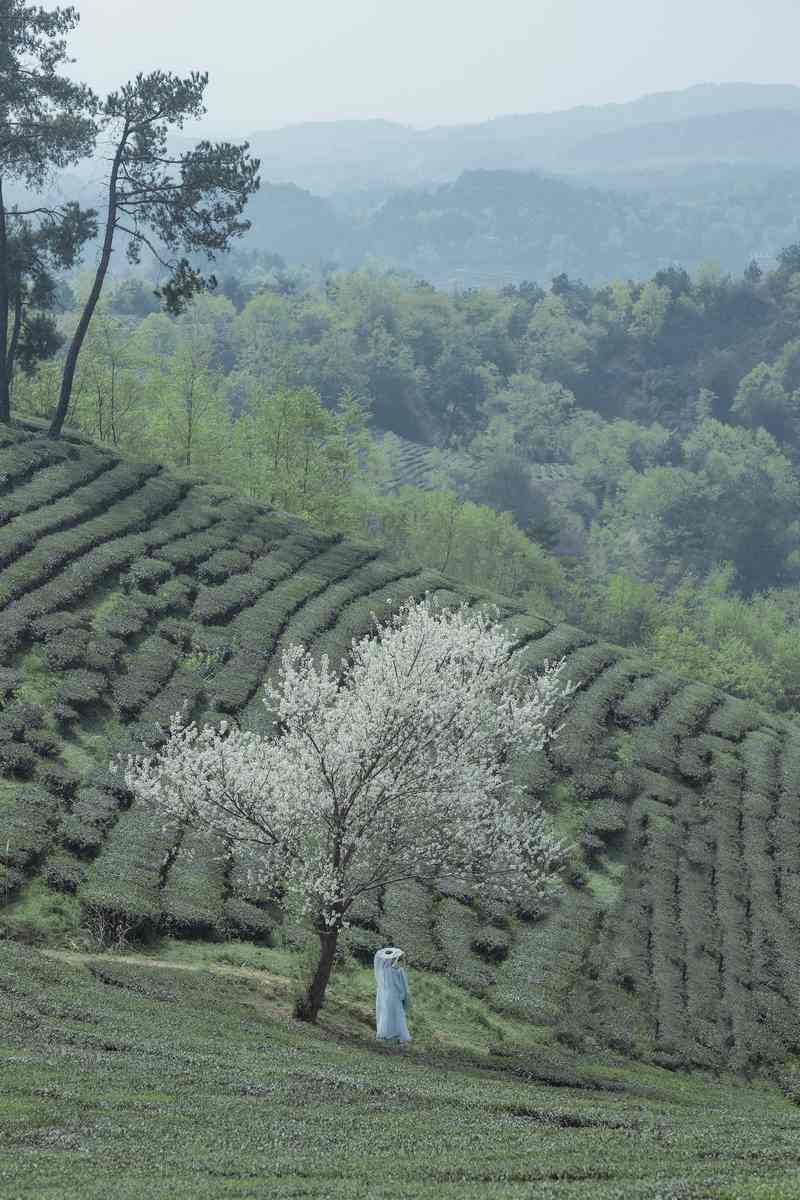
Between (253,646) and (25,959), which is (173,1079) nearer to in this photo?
(25,959)

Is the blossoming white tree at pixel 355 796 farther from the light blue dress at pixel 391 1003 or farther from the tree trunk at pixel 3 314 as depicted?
the tree trunk at pixel 3 314

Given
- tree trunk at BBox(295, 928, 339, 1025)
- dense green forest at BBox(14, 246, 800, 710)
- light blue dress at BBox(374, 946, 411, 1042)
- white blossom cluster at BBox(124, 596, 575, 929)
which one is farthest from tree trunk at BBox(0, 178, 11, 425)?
light blue dress at BBox(374, 946, 411, 1042)

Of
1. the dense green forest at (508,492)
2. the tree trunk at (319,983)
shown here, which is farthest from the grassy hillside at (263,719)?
the dense green forest at (508,492)

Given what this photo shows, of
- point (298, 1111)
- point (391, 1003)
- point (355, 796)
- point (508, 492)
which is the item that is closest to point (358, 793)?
point (355, 796)

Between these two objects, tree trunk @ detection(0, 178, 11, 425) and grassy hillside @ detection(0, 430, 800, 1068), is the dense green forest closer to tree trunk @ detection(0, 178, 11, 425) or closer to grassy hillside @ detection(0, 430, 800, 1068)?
tree trunk @ detection(0, 178, 11, 425)

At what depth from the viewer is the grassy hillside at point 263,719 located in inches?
1293

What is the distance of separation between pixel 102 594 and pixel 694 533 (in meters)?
130

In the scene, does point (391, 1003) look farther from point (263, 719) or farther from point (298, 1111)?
point (263, 719)

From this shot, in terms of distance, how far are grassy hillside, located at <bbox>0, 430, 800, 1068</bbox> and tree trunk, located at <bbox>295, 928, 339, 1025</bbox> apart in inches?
179

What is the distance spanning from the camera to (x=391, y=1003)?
91.5 feet

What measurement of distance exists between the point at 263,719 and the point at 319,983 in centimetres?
1429

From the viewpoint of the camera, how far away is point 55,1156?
615 inches

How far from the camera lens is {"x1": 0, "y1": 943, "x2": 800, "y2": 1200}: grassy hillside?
50.9ft

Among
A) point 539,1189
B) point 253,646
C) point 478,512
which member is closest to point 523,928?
point 253,646
